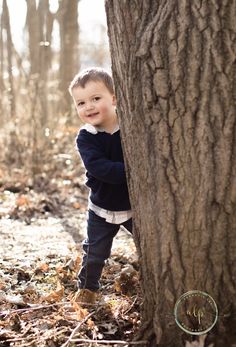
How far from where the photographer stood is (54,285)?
3.77m

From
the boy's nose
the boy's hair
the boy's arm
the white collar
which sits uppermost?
the boy's hair

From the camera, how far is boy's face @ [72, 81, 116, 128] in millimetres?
3355

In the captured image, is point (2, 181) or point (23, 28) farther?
point (23, 28)

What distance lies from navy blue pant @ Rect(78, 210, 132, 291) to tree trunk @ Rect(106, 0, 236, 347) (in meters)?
0.82

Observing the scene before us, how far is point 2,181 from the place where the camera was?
7.49m

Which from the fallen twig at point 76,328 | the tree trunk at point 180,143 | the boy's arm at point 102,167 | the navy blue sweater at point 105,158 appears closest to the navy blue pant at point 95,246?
the navy blue sweater at point 105,158

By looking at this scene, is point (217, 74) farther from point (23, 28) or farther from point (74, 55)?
point (23, 28)


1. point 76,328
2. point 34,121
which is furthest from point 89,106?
point 34,121

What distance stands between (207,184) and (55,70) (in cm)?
1168

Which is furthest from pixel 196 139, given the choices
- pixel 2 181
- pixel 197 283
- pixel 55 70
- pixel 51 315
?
pixel 55 70

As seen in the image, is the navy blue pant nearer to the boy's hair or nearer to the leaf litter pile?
the leaf litter pile

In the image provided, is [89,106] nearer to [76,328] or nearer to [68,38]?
[76,328]

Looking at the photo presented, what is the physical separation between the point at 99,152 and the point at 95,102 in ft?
1.07

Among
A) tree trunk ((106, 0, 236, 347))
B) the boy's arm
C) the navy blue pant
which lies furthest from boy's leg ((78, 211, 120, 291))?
tree trunk ((106, 0, 236, 347))
